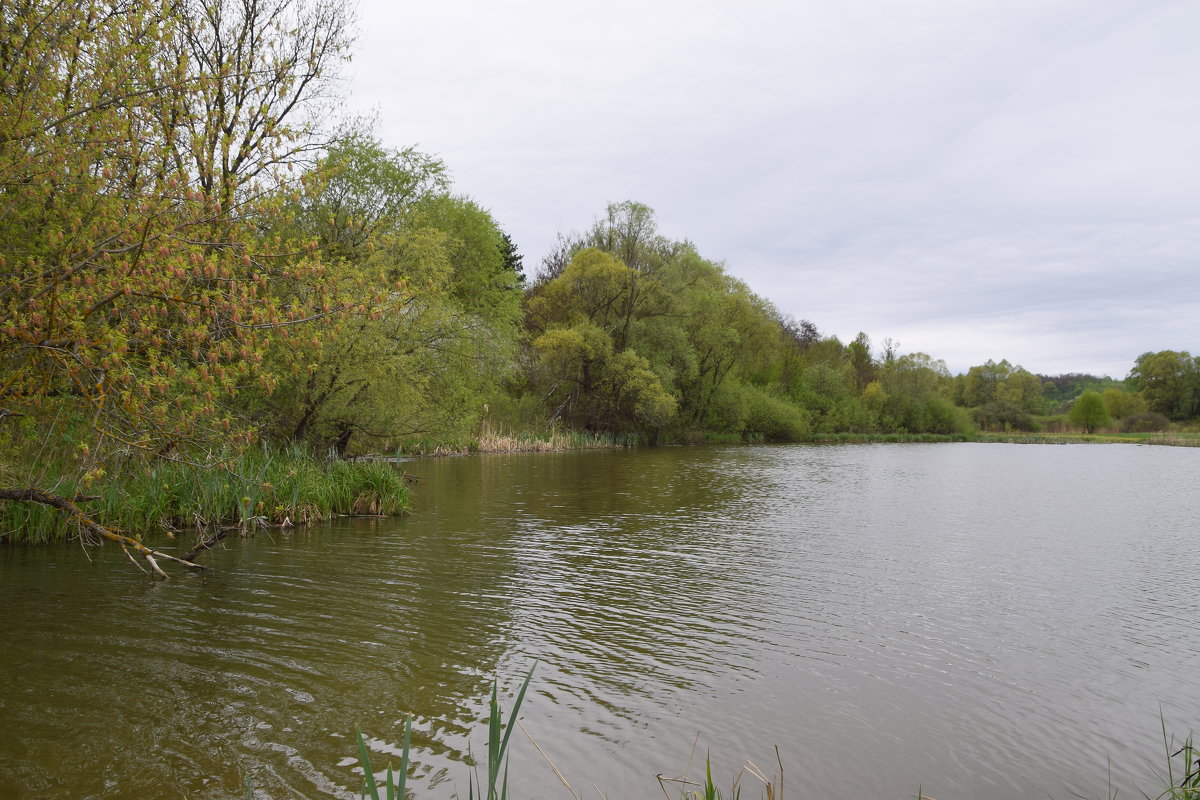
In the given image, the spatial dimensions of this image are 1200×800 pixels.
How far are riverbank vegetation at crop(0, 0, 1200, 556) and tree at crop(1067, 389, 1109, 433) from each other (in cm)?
3814

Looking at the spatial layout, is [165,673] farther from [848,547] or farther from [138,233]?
[848,547]

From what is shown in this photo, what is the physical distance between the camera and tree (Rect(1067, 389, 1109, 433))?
73.1m

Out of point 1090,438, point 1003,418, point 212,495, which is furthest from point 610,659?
point 1003,418

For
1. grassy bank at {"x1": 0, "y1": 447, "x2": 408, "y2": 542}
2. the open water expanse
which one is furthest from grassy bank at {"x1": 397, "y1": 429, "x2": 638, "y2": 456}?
the open water expanse

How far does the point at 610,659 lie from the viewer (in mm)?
7578

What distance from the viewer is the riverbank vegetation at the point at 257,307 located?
7.01m

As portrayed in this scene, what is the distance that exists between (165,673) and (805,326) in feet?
288

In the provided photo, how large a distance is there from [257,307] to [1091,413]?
8390cm

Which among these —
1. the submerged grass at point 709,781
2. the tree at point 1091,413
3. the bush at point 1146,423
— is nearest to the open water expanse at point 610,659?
the submerged grass at point 709,781

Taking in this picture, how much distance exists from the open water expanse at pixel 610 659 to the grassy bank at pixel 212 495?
608 millimetres

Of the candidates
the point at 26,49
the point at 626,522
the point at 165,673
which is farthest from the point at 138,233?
the point at 626,522

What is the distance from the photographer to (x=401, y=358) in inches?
734

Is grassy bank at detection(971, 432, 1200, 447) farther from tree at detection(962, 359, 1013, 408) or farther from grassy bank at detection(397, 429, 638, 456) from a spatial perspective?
grassy bank at detection(397, 429, 638, 456)

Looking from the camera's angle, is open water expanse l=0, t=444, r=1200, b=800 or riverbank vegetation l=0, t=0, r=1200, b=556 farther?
riverbank vegetation l=0, t=0, r=1200, b=556
